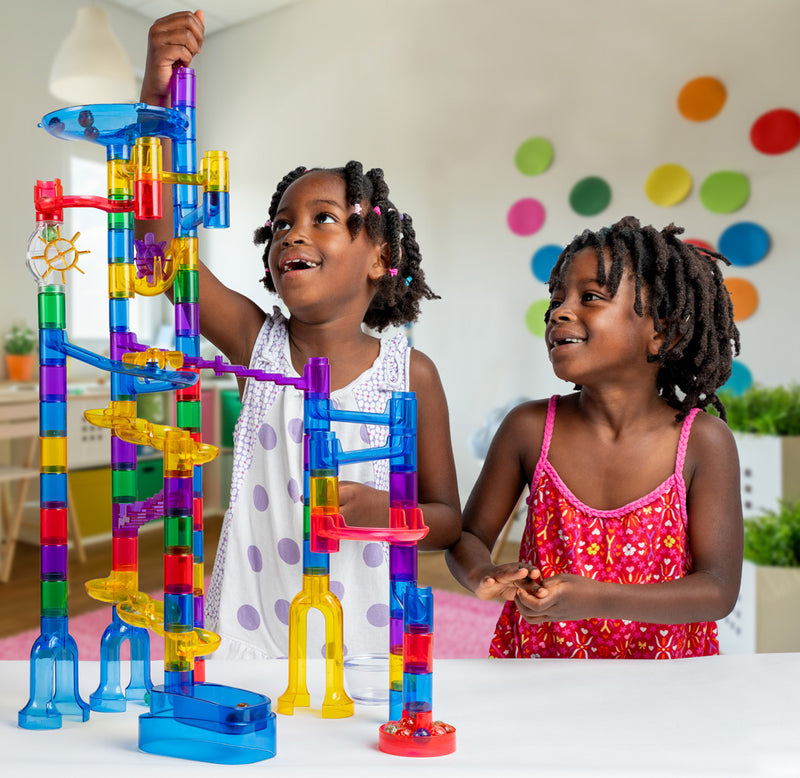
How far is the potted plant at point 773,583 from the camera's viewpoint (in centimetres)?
173

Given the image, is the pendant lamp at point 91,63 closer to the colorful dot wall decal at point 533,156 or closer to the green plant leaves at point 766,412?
the colorful dot wall decal at point 533,156

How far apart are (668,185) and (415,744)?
11.2 feet

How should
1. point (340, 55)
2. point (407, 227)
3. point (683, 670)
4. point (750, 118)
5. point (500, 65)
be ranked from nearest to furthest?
point (683, 670) → point (407, 227) → point (750, 118) → point (500, 65) → point (340, 55)

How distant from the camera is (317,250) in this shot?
0.86 meters

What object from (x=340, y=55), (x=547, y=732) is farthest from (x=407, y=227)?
(x=340, y=55)

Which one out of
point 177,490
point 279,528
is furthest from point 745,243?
point 177,490

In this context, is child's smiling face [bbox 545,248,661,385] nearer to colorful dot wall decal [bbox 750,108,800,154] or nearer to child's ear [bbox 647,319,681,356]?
child's ear [bbox 647,319,681,356]

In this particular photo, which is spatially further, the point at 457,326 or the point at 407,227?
the point at 457,326

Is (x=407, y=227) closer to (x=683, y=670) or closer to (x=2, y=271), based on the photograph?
(x=683, y=670)

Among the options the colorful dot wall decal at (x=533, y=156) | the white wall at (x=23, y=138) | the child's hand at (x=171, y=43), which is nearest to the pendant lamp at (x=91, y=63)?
the white wall at (x=23, y=138)

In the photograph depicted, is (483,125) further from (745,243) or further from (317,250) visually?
(317,250)

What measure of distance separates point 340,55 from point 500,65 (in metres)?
0.99

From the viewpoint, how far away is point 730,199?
3.36m

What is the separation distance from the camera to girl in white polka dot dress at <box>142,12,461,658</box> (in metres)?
0.87
